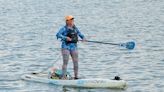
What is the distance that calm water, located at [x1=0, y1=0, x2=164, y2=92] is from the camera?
2911cm

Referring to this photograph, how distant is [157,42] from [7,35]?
11.0 m

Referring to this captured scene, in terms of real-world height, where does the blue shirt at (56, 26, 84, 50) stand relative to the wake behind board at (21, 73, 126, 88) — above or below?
above

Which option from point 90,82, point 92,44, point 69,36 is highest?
point 92,44

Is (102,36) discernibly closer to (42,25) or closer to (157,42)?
(157,42)

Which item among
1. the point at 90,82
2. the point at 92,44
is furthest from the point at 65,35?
the point at 92,44

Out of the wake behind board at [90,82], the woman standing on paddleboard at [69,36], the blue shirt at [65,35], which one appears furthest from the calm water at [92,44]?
the blue shirt at [65,35]

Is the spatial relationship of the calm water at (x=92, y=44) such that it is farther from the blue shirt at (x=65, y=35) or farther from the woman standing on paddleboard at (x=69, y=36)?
the blue shirt at (x=65, y=35)

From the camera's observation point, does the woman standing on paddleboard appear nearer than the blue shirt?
Yes

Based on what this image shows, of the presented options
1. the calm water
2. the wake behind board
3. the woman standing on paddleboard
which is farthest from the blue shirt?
the calm water

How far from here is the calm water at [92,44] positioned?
29.1 meters

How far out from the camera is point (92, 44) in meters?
40.9

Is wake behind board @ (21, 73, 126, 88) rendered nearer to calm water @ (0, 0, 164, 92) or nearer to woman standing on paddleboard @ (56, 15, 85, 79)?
calm water @ (0, 0, 164, 92)

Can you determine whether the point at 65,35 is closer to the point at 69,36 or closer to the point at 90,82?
the point at 69,36

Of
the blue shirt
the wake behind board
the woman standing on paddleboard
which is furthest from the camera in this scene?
the blue shirt
